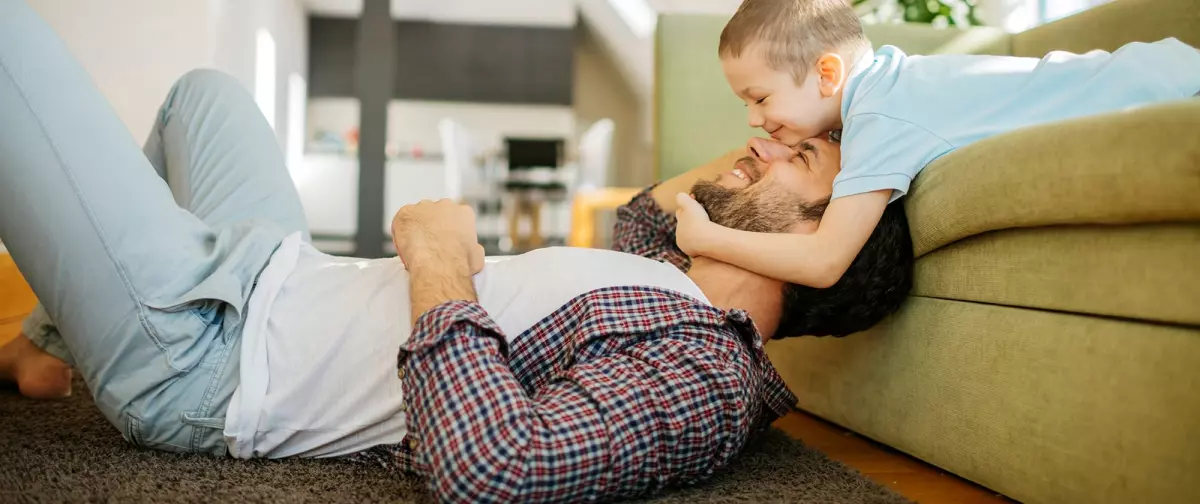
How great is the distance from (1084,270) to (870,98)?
1.26 ft

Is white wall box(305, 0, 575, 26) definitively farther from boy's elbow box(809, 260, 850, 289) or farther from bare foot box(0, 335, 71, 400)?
boy's elbow box(809, 260, 850, 289)

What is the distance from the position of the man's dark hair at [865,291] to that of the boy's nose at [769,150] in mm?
118

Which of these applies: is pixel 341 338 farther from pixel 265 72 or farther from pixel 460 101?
pixel 460 101

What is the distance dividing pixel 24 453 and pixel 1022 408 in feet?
4.31

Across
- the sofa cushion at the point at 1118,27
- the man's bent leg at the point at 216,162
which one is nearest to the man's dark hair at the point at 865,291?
the man's bent leg at the point at 216,162

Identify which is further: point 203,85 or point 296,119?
point 296,119

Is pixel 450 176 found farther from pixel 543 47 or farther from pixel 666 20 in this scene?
pixel 666 20

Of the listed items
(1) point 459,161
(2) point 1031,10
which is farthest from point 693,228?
(1) point 459,161

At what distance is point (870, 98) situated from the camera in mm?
1213

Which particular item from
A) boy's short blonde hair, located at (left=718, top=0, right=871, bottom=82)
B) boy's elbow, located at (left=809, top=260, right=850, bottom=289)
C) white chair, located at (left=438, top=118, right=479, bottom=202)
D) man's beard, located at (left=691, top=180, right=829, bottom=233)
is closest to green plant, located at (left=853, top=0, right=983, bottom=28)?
boy's short blonde hair, located at (left=718, top=0, right=871, bottom=82)

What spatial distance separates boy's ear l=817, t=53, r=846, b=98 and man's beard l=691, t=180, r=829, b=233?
0.21 m

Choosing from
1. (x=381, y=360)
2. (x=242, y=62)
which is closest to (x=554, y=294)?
(x=381, y=360)

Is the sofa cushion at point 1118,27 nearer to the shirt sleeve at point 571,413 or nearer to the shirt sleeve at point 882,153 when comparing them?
the shirt sleeve at point 882,153

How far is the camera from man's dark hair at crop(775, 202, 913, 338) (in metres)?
1.23
